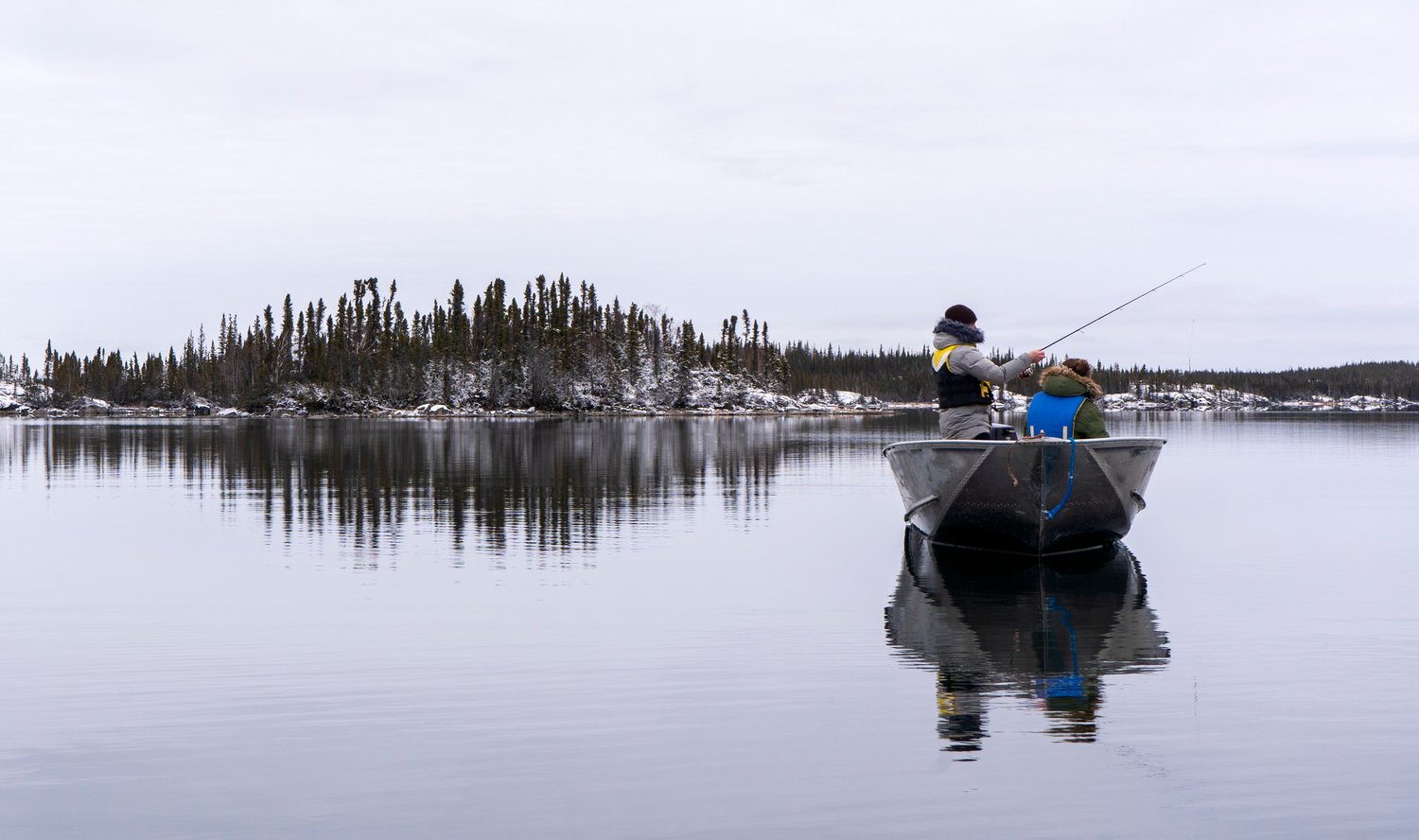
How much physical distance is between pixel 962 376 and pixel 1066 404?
4.83ft

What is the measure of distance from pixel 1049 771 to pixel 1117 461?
379 inches

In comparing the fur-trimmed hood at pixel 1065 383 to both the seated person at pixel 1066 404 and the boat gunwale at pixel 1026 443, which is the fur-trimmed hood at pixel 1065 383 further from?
the boat gunwale at pixel 1026 443

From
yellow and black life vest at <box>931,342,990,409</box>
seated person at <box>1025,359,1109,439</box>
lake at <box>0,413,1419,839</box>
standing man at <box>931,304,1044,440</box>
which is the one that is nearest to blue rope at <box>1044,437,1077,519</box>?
seated person at <box>1025,359,1109,439</box>

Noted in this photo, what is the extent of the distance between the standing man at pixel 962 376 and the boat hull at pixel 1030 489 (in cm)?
85

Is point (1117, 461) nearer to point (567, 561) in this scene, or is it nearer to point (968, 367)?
point (968, 367)

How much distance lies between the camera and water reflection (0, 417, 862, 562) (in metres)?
20.2

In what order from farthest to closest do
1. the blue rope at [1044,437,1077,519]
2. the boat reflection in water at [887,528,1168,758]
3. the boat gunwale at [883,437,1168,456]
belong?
the blue rope at [1044,437,1077,519] → the boat gunwale at [883,437,1168,456] → the boat reflection in water at [887,528,1168,758]

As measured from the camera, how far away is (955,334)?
53.5 feet

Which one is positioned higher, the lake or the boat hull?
the boat hull

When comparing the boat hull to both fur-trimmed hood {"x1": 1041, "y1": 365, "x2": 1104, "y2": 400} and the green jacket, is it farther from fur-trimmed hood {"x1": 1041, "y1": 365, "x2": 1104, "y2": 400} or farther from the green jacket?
fur-trimmed hood {"x1": 1041, "y1": 365, "x2": 1104, "y2": 400}

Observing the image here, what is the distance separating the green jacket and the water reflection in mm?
6990

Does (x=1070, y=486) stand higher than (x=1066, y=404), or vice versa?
(x=1066, y=404)

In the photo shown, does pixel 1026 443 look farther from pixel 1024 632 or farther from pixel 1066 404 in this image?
pixel 1024 632

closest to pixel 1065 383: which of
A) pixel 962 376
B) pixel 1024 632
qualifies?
pixel 962 376
